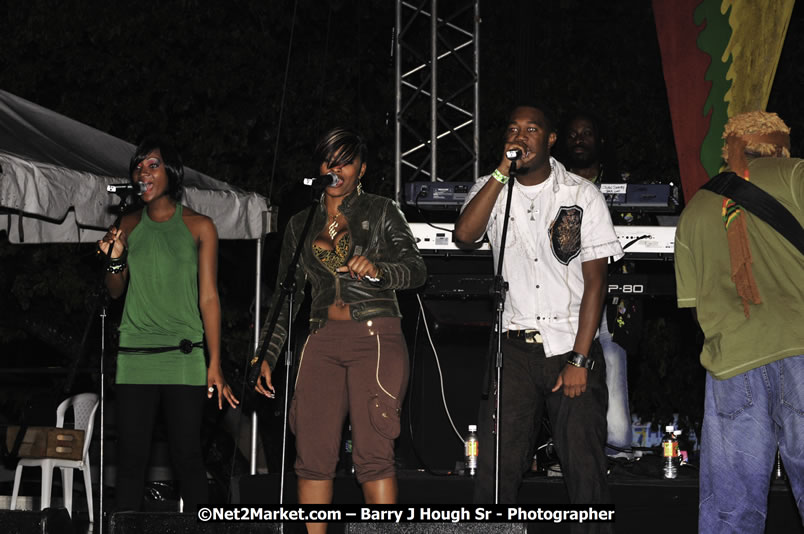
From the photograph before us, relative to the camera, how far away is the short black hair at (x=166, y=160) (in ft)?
16.9

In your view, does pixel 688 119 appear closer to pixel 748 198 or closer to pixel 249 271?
pixel 748 198

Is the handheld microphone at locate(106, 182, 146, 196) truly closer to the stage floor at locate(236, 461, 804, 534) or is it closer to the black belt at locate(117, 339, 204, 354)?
the black belt at locate(117, 339, 204, 354)

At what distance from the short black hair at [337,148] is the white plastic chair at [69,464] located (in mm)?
3267

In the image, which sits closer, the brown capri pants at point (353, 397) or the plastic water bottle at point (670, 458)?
the brown capri pants at point (353, 397)

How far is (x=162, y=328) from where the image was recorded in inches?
194

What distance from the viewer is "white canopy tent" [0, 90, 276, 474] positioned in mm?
6129

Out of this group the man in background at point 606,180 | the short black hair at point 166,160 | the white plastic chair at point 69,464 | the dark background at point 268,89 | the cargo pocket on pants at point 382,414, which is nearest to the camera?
the cargo pocket on pants at point 382,414

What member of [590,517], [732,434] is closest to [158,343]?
[590,517]

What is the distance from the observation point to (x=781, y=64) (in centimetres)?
1225

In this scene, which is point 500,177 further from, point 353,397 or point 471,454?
point 471,454

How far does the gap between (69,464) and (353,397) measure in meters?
3.66

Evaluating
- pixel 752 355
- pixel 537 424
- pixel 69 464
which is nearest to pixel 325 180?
pixel 537 424

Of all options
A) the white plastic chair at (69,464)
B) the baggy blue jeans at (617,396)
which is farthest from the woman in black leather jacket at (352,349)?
the white plastic chair at (69,464)

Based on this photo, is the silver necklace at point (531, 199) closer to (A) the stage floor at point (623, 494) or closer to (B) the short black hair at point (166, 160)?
(B) the short black hair at point (166, 160)
